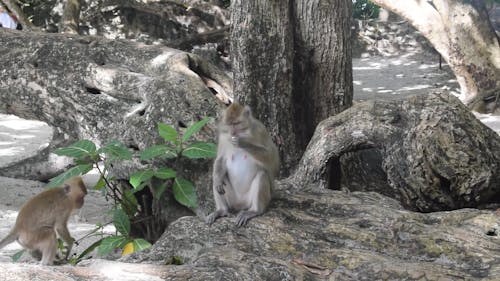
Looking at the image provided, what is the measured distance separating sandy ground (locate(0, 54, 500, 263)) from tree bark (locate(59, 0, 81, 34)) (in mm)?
1561

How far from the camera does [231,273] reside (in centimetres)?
294

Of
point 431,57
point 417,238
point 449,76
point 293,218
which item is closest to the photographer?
point 417,238

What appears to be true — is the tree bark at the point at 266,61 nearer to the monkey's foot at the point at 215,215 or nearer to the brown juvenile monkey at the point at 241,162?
the brown juvenile monkey at the point at 241,162

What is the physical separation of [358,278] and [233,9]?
2.83m

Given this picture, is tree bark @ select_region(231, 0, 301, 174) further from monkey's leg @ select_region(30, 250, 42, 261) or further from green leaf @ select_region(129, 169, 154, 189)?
monkey's leg @ select_region(30, 250, 42, 261)

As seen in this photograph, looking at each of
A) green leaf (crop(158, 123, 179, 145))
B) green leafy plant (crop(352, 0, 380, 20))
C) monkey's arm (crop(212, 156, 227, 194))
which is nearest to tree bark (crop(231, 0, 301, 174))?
green leaf (crop(158, 123, 179, 145))

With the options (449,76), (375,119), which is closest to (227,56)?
(449,76)

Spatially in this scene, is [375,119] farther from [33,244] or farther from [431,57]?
[431,57]

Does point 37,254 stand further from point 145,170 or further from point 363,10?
point 363,10

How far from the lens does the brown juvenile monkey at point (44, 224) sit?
4.04 metres

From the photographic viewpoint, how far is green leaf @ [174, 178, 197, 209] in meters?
4.78

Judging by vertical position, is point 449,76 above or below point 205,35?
below

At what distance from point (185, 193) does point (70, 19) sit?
21.9ft

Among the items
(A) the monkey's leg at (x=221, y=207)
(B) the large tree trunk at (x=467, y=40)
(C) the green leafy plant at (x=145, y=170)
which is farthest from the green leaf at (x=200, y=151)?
(B) the large tree trunk at (x=467, y=40)
